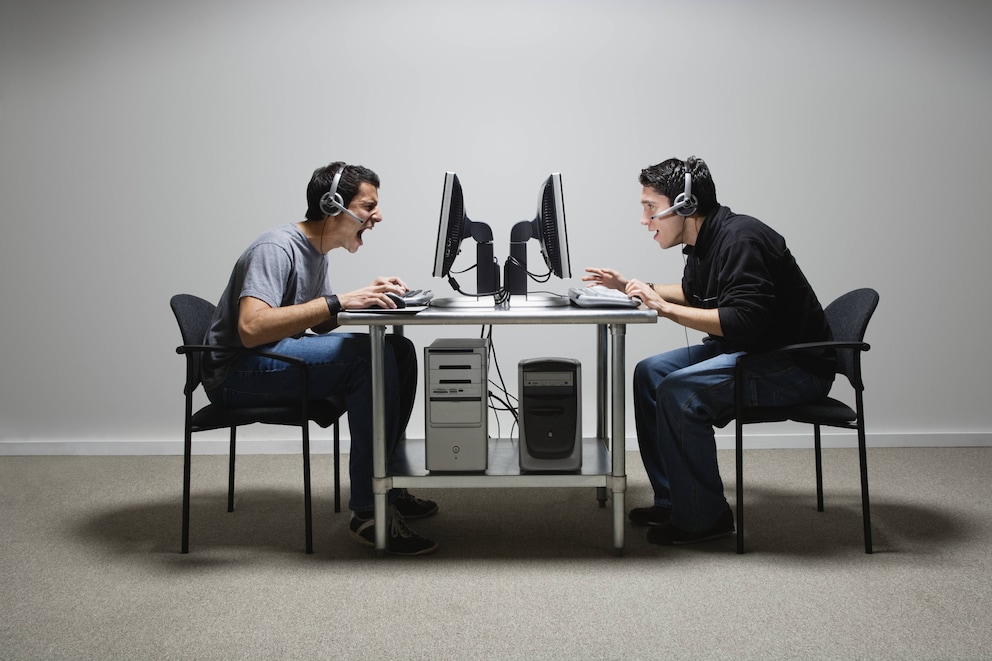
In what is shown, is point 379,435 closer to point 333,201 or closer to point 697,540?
point 333,201

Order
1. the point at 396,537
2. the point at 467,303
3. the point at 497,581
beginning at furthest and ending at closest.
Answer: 1. the point at 467,303
2. the point at 396,537
3. the point at 497,581

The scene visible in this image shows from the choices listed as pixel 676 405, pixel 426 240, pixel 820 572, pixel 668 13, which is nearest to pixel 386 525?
pixel 676 405

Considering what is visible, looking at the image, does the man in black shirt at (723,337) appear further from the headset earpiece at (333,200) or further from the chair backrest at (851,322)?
the headset earpiece at (333,200)

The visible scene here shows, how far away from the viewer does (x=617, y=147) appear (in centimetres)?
374

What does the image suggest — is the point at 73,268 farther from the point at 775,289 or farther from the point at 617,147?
the point at 775,289

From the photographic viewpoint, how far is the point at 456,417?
2389mm

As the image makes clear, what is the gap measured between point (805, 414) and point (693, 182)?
732 mm

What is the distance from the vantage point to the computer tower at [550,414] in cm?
241

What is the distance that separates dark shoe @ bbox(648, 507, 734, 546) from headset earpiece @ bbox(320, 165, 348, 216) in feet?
4.25

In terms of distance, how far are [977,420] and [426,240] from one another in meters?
2.55

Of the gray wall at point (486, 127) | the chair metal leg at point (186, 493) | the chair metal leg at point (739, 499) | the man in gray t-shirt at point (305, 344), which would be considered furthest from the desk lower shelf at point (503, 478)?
the gray wall at point (486, 127)

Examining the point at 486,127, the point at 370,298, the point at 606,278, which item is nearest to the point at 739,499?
the point at 606,278

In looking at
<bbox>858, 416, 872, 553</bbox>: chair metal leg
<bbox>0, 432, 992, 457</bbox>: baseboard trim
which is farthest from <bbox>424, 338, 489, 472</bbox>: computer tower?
<bbox>0, 432, 992, 457</bbox>: baseboard trim

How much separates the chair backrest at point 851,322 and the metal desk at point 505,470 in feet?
1.94
